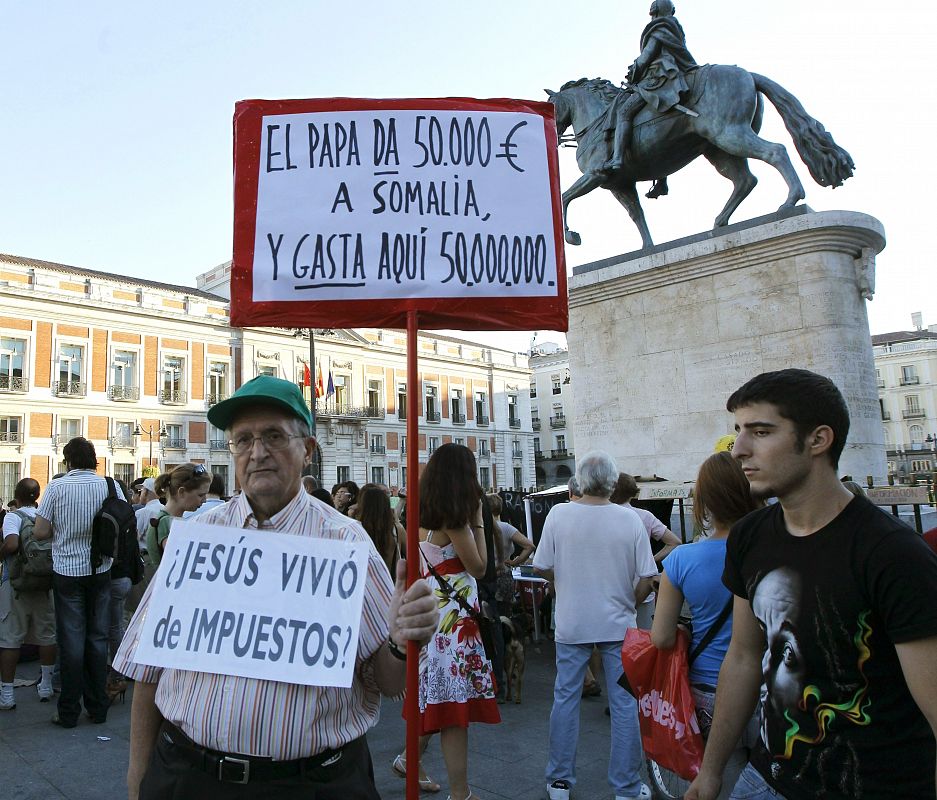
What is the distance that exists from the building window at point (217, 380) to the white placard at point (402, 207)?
4368cm

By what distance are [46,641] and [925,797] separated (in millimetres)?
6200

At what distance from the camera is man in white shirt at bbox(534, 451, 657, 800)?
3469 millimetres

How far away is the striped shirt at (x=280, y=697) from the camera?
168 centimetres

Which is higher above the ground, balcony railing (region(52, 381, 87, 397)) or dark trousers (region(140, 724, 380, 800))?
balcony railing (region(52, 381, 87, 397))

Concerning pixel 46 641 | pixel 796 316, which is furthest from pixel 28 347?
pixel 796 316

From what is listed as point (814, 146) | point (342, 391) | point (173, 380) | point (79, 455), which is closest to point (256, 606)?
point (79, 455)

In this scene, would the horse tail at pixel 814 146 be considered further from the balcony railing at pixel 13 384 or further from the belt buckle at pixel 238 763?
the balcony railing at pixel 13 384

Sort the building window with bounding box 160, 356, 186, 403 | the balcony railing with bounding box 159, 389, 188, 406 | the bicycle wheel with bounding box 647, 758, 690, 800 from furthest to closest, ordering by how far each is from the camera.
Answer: the building window with bounding box 160, 356, 186, 403 → the balcony railing with bounding box 159, 389, 188, 406 → the bicycle wheel with bounding box 647, 758, 690, 800

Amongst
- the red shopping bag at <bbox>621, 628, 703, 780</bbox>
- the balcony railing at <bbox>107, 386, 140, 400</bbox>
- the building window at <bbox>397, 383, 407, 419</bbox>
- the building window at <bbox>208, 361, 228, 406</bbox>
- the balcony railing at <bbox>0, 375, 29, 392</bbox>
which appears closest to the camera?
the red shopping bag at <bbox>621, 628, 703, 780</bbox>

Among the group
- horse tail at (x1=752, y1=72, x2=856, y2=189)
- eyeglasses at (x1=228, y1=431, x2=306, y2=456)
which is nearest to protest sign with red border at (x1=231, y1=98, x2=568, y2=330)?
eyeglasses at (x1=228, y1=431, x2=306, y2=456)

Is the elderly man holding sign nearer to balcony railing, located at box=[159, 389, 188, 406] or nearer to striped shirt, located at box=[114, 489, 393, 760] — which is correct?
striped shirt, located at box=[114, 489, 393, 760]

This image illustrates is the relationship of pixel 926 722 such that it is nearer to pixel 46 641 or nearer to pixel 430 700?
pixel 430 700

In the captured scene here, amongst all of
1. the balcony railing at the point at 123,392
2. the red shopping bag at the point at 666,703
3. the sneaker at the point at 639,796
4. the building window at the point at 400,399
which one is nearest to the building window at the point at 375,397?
the building window at the point at 400,399

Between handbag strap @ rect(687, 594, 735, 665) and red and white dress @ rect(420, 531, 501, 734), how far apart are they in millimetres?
1229
